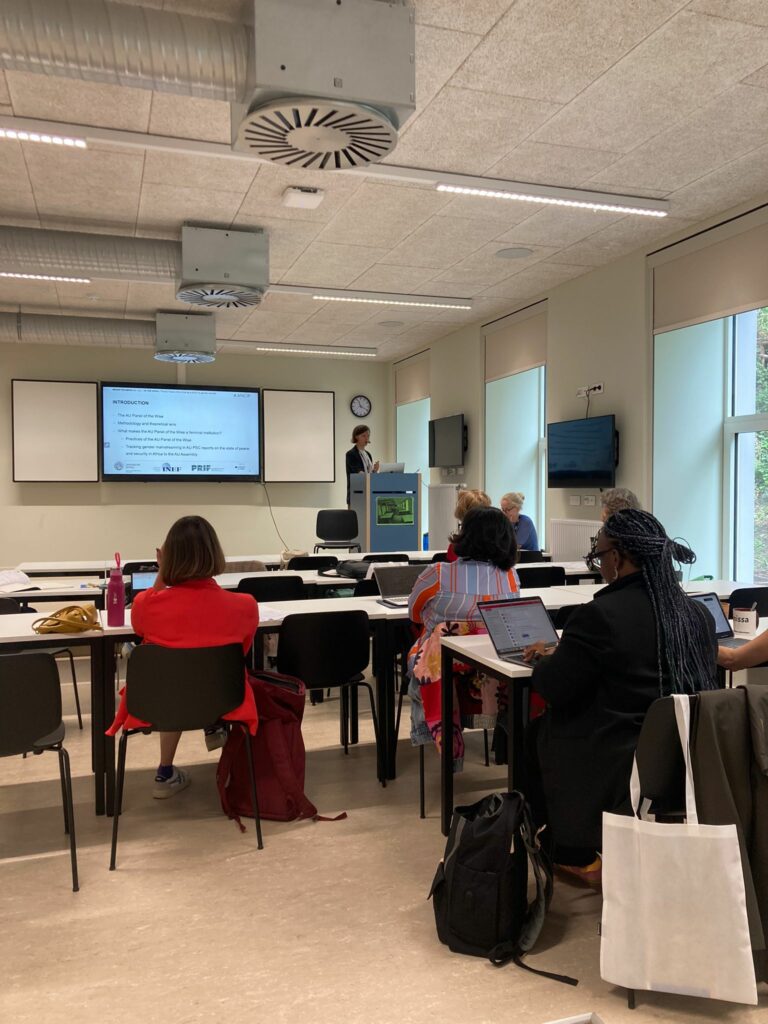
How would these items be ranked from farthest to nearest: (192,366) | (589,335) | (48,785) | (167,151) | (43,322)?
(192,366) → (43,322) → (589,335) → (167,151) → (48,785)

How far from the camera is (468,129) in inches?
163

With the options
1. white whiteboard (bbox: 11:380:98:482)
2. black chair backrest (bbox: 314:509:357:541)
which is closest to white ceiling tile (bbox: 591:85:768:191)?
black chair backrest (bbox: 314:509:357:541)

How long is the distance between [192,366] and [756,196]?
292 inches

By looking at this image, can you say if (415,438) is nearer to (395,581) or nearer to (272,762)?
(395,581)

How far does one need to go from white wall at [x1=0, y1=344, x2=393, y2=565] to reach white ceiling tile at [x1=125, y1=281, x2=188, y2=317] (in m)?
2.12

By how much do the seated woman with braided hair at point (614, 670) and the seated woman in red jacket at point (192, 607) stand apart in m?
1.21

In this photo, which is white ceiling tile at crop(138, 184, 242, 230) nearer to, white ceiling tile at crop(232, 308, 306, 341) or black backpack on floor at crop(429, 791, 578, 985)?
white ceiling tile at crop(232, 308, 306, 341)

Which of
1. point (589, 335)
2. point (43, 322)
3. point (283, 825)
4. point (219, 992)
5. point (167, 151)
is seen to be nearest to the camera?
point (219, 992)

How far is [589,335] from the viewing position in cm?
693

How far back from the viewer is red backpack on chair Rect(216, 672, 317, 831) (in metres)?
3.14

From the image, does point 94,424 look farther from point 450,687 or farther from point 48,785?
point 450,687

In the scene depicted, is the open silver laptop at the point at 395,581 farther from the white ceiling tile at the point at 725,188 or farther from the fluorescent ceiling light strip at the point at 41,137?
the white ceiling tile at the point at 725,188

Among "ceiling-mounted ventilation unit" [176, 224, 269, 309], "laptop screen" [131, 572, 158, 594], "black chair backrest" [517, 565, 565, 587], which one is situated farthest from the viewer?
"ceiling-mounted ventilation unit" [176, 224, 269, 309]

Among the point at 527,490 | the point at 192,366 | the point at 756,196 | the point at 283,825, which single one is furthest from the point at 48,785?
the point at 192,366
